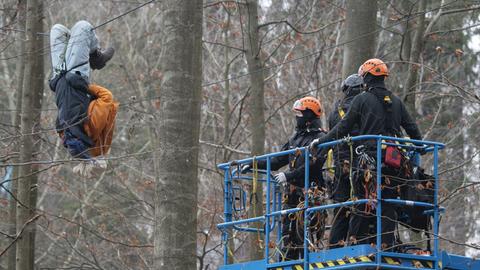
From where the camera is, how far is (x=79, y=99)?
45.9 feet

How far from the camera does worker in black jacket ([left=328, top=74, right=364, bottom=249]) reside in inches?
472

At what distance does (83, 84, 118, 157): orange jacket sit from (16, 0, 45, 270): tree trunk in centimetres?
125

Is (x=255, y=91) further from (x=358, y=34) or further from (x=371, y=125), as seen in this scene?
(x=371, y=125)

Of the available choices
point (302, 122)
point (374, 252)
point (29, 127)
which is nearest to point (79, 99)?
point (29, 127)

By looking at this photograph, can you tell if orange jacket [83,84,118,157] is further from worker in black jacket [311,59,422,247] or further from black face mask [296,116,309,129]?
worker in black jacket [311,59,422,247]

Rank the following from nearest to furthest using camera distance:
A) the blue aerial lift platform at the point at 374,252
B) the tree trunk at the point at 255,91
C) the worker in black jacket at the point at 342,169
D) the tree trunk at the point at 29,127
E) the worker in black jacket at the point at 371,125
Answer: the blue aerial lift platform at the point at 374,252
the worker in black jacket at the point at 371,125
the worker in black jacket at the point at 342,169
the tree trunk at the point at 29,127
the tree trunk at the point at 255,91

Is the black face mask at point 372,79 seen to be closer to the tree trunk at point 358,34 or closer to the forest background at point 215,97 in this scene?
the forest background at point 215,97

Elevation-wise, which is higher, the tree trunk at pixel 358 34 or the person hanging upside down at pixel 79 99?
the tree trunk at pixel 358 34

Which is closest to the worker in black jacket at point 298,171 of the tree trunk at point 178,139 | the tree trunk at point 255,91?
the tree trunk at point 178,139

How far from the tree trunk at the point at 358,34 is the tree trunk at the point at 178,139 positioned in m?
2.82

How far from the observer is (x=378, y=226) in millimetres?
11602

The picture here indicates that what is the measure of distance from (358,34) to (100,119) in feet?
11.9

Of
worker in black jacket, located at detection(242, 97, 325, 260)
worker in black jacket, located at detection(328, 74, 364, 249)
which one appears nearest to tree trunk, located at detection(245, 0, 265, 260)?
worker in black jacket, located at detection(242, 97, 325, 260)

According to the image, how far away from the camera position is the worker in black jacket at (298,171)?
1280 centimetres
